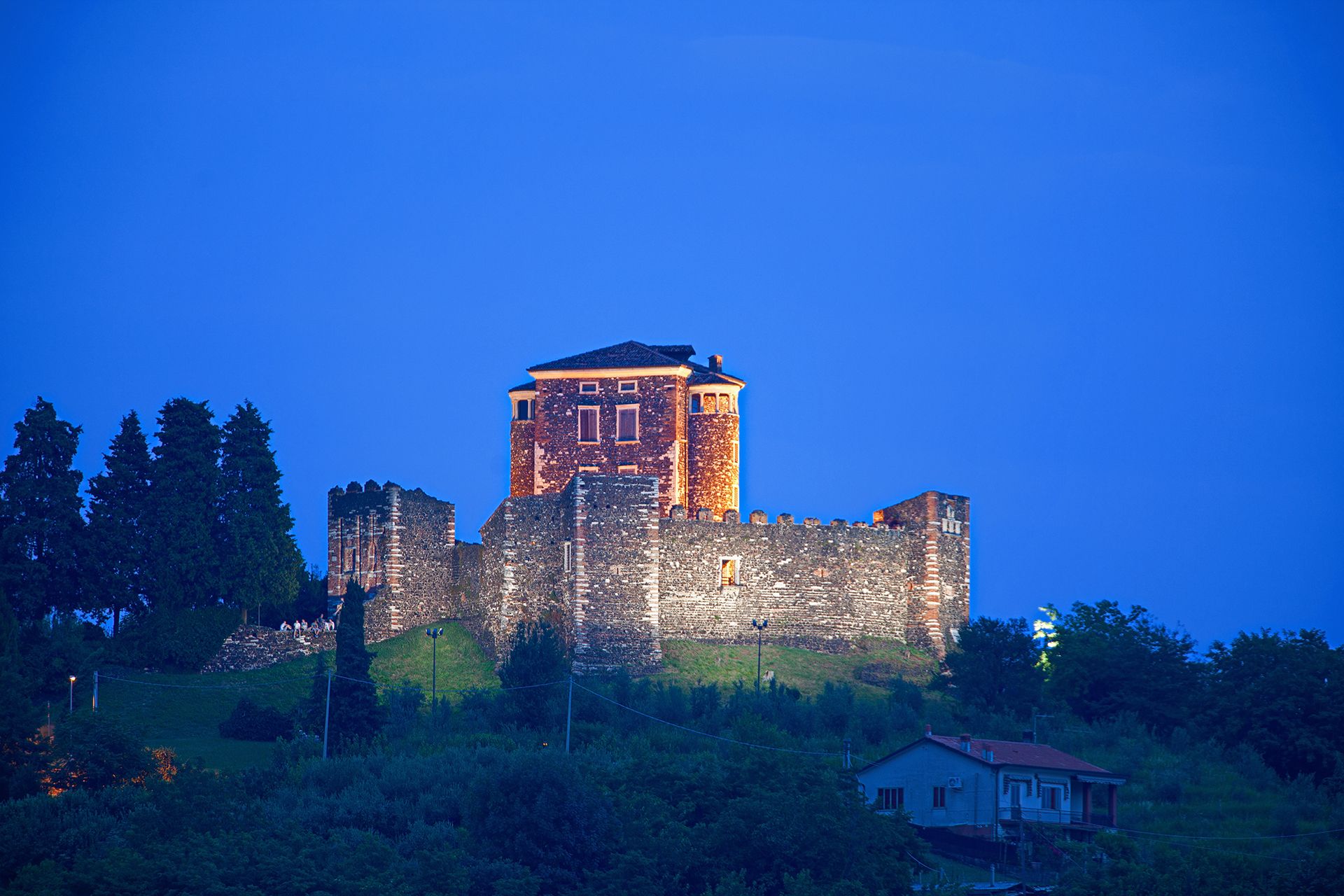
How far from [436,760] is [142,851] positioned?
345 inches

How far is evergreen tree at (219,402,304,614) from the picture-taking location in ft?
228

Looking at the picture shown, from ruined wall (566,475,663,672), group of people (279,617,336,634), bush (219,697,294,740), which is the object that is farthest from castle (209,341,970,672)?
bush (219,697,294,740)

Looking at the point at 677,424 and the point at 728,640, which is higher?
the point at 677,424

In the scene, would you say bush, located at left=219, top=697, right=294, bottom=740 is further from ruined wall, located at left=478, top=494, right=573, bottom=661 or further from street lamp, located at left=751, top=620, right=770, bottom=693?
street lamp, located at left=751, top=620, right=770, bottom=693

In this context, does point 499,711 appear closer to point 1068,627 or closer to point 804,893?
point 804,893

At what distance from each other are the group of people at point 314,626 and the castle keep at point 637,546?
1213 millimetres

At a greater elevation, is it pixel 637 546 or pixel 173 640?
pixel 637 546

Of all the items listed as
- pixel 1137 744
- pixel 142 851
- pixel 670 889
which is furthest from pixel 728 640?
pixel 142 851

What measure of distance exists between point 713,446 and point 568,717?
17310 millimetres

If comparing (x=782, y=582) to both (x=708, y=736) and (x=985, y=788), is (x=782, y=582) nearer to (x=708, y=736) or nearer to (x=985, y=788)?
(x=708, y=736)

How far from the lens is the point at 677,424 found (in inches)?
2881

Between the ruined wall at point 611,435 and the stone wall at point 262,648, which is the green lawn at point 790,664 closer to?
the ruined wall at point 611,435

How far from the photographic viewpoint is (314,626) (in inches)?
2749

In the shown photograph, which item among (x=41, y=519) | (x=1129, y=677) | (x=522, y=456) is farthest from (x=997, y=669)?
(x=41, y=519)
